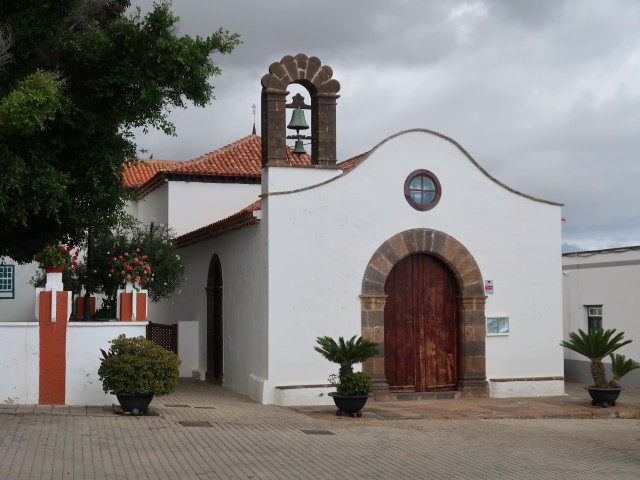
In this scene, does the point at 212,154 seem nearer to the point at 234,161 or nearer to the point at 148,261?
the point at 234,161

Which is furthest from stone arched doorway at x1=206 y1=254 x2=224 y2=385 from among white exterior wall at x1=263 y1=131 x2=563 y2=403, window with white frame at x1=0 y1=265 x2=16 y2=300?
window with white frame at x1=0 y1=265 x2=16 y2=300

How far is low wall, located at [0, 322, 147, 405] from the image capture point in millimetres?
14727

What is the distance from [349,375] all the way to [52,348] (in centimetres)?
511

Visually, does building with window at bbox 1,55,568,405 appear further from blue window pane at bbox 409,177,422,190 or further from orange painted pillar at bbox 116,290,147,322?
orange painted pillar at bbox 116,290,147,322

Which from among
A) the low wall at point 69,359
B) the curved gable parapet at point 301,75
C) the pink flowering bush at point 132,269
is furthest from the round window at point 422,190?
the low wall at point 69,359

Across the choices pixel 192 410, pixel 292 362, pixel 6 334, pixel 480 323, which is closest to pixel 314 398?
pixel 292 362

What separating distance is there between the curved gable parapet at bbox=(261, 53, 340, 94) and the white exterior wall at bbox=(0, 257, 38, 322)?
33.3ft

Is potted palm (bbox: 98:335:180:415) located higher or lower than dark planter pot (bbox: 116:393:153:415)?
higher

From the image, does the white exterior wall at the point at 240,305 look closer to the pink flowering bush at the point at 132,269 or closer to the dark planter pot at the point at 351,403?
the dark planter pot at the point at 351,403

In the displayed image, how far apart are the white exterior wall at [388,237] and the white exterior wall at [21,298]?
33.0 ft

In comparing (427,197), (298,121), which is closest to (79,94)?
(298,121)

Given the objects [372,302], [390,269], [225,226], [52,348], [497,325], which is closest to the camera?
[52,348]

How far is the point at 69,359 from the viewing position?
49.3 feet

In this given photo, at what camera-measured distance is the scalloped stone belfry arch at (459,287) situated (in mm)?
17156
